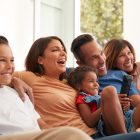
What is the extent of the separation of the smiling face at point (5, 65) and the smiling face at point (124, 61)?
0.81 m

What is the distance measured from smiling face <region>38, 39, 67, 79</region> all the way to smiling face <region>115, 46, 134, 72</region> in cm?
42

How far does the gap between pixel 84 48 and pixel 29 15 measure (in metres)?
1.50

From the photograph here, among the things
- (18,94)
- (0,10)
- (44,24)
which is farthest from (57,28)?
(18,94)

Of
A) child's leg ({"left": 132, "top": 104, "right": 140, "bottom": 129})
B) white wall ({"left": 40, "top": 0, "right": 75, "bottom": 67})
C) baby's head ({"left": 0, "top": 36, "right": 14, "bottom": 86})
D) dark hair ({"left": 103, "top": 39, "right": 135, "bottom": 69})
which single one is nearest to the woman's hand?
child's leg ({"left": 132, "top": 104, "right": 140, "bottom": 129})

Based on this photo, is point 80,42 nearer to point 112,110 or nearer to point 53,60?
point 53,60

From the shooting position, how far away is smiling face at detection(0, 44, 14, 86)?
1408mm

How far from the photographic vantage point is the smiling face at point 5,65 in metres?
1.41

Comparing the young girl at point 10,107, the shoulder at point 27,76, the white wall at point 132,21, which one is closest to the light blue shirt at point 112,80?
the shoulder at point 27,76

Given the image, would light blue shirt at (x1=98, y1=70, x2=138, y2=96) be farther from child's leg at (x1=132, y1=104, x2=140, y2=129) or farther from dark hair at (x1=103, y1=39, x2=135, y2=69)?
child's leg at (x1=132, y1=104, x2=140, y2=129)

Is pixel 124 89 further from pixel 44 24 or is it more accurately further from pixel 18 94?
pixel 44 24

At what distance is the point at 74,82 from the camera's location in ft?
5.84

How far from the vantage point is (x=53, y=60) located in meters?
1.78

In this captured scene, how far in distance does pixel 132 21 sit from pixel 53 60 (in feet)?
5.48

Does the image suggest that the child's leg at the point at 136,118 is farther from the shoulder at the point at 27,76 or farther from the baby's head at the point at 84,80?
the shoulder at the point at 27,76
